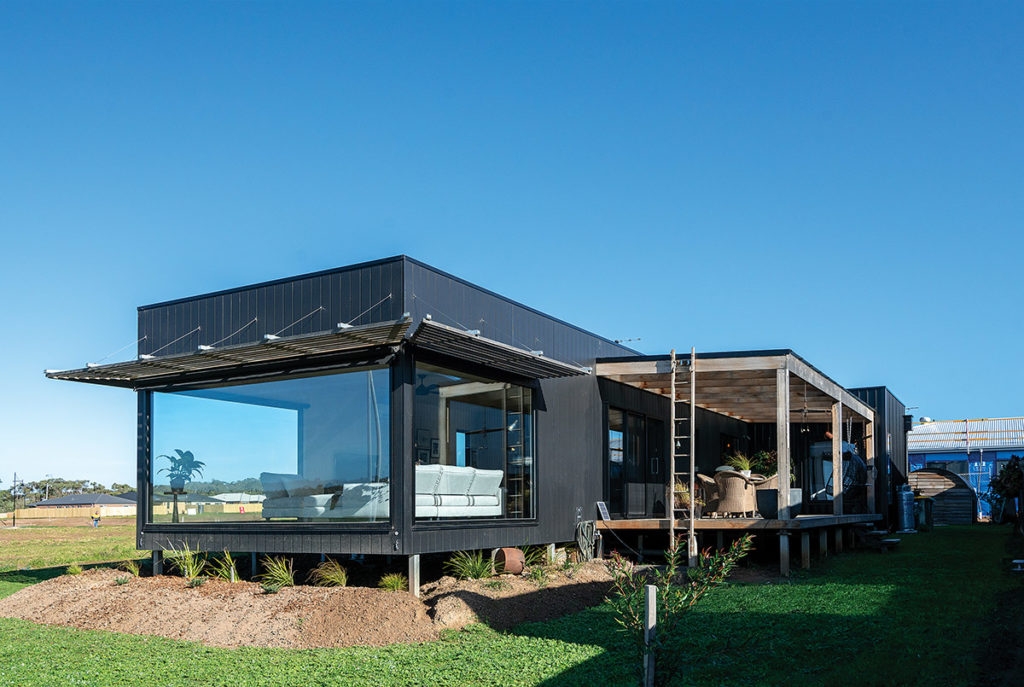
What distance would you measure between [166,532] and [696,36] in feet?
36.0

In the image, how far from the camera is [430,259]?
37.4 feet

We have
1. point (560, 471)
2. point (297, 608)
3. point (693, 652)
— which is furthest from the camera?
point (560, 471)

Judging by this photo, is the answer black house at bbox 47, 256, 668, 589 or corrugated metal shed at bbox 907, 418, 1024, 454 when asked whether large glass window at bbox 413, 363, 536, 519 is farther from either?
corrugated metal shed at bbox 907, 418, 1024, 454

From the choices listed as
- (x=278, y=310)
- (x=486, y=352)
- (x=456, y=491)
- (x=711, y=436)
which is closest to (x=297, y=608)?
(x=456, y=491)

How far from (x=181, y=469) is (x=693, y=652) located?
798 cm

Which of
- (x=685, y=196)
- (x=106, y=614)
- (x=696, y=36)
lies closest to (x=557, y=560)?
(x=106, y=614)

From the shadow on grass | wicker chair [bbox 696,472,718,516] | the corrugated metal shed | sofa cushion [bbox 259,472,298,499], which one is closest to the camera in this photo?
sofa cushion [bbox 259,472,298,499]

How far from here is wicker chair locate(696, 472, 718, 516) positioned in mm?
15047

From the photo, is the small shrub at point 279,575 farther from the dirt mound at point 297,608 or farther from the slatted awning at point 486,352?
the slatted awning at point 486,352

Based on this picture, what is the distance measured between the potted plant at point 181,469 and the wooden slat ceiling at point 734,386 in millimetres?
6337

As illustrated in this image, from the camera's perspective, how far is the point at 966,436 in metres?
43.9

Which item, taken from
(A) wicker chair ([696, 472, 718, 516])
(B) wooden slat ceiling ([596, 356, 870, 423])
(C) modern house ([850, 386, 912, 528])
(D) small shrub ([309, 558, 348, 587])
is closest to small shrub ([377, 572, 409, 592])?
(D) small shrub ([309, 558, 348, 587])

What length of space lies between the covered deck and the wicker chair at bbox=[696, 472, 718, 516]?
13.3 inches

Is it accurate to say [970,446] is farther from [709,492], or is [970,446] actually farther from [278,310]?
[278,310]
